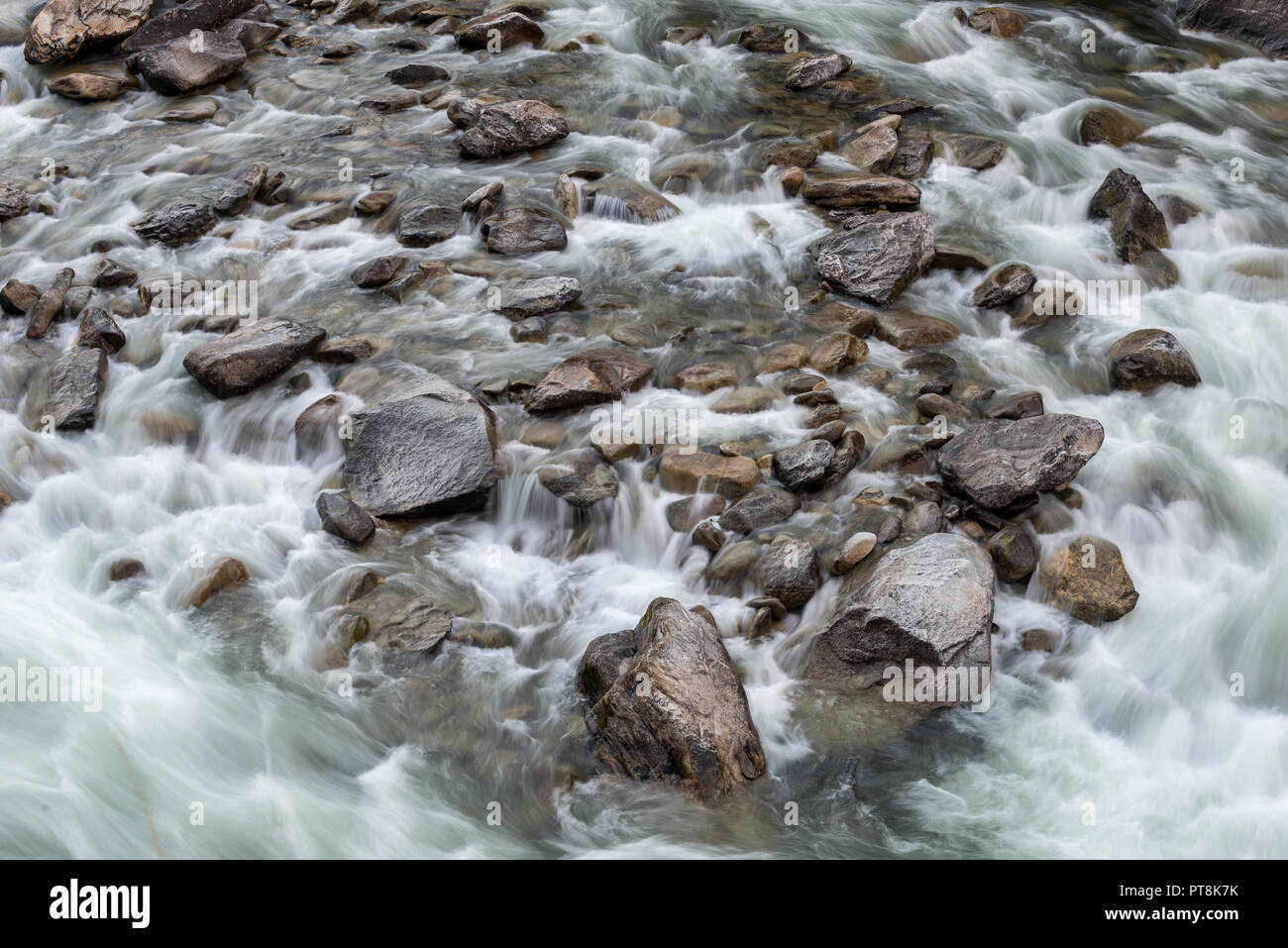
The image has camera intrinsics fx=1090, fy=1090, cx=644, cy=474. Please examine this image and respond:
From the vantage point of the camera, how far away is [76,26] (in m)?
13.3

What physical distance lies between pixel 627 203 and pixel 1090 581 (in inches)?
220

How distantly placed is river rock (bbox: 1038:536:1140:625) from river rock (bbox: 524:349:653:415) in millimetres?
3222

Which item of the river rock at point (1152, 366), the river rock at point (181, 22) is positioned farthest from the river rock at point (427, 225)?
the river rock at point (1152, 366)

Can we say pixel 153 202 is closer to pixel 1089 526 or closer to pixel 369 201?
pixel 369 201

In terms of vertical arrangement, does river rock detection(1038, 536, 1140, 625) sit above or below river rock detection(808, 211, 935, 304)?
below

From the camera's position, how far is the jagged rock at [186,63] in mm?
12688

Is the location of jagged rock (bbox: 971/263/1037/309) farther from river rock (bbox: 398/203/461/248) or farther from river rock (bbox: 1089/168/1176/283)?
river rock (bbox: 398/203/461/248)

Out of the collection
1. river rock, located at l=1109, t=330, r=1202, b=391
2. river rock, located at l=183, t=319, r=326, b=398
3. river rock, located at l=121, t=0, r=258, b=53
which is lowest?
river rock, located at l=183, t=319, r=326, b=398

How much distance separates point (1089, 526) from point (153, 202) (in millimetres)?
9019

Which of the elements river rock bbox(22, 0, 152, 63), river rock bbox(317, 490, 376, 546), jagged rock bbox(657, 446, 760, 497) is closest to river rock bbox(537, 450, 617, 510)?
jagged rock bbox(657, 446, 760, 497)

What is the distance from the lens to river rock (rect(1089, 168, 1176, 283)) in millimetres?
9508

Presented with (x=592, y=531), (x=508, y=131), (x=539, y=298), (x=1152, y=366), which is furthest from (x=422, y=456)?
(x=1152, y=366)

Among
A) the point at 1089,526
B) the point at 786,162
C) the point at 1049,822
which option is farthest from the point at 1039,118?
the point at 1049,822

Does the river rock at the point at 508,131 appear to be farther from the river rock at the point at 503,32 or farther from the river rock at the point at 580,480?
the river rock at the point at 580,480
